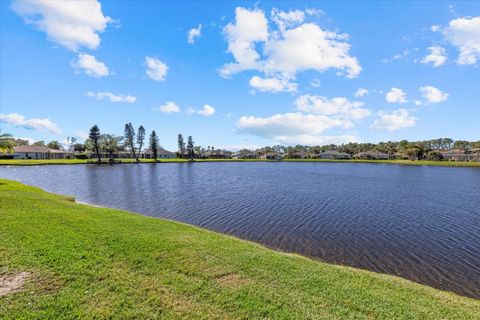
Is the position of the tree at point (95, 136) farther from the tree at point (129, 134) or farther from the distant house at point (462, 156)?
the distant house at point (462, 156)

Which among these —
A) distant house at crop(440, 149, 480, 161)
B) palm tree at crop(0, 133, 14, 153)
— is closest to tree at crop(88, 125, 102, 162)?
palm tree at crop(0, 133, 14, 153)

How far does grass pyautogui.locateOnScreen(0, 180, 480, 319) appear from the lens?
607 cm

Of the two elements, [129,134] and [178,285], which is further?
[129,134]

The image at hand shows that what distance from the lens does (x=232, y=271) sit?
8.37m

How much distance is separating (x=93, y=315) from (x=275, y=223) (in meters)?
15.4

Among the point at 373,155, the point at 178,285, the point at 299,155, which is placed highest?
the point at 299,155

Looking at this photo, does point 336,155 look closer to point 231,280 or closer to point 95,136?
point 95,136

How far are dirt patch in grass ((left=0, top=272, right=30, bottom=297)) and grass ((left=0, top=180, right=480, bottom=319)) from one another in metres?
0.15

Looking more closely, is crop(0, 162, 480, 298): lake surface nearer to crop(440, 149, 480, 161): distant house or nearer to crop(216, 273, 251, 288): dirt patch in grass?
crop(216, 273, 251, 288): dirt patch in grass

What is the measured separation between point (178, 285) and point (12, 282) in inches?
174

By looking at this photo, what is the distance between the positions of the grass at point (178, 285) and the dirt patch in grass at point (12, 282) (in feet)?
0.49

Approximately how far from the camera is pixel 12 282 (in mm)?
6785

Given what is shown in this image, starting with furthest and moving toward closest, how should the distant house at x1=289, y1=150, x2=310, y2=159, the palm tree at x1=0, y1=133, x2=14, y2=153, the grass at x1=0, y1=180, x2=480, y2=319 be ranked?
1. the distant house at x1=289, y1=150, x2=310, y2=159
2. the palm tree at x1=0, y1=133, x2=14, y2=153
3. the grass at x1=0, y1=180, x2=480, y2=319

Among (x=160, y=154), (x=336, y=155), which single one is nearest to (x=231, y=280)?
(x=160, y=154)
